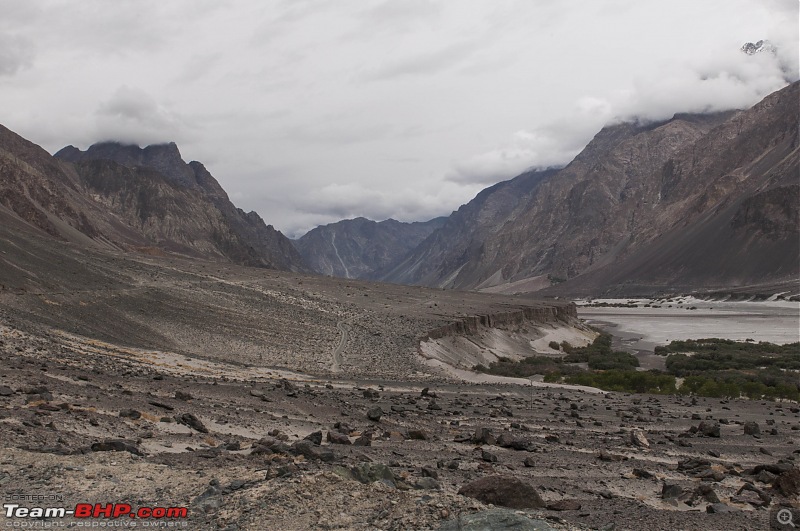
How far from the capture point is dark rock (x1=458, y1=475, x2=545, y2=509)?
314 inches

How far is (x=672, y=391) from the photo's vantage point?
99.5 ft

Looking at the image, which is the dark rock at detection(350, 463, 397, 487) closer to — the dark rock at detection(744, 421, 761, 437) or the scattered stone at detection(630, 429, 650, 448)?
the scattered stone at detection(630, 429, 650, 448)

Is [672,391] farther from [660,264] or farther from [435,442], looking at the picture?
[660,264]

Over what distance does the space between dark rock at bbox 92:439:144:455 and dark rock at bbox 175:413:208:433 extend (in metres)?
2.46

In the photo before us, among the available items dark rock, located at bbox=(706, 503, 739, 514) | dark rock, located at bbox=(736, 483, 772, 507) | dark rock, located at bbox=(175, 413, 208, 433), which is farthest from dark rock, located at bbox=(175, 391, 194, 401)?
dark rock, located at bbox=(736, 483, 772, 507)

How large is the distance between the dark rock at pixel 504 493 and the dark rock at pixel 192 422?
5536 mm

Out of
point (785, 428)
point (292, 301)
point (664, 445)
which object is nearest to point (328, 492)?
point (664, 445)

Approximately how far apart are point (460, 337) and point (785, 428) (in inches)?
1137

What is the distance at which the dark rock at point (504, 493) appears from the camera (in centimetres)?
799

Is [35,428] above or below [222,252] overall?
below

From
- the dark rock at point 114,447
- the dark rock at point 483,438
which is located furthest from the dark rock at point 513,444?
the dark rock at point 114,447

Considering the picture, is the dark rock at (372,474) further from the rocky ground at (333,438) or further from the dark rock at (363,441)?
the dark rock at (363,441)

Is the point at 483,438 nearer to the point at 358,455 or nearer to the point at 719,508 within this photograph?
the point at 358,455

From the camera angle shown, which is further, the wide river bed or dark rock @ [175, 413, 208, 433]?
the wide river bed
